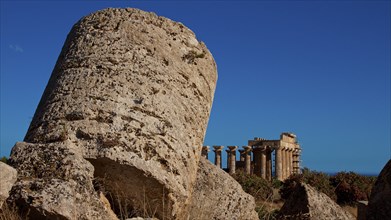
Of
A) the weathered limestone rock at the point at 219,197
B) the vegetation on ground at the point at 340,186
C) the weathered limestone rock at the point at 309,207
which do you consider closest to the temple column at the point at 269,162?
the vegetation on ground at the point at 340,186

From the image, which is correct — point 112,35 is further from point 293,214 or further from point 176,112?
point 293,214

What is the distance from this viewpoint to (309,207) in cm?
803

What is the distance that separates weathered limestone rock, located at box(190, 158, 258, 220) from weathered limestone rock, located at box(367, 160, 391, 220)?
2.72m

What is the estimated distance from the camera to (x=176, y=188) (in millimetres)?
5500

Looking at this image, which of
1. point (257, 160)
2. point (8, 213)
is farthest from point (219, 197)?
point (257, 160)

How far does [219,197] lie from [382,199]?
10.4 feet

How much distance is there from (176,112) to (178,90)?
338mm

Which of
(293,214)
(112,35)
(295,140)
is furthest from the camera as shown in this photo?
(295,140)

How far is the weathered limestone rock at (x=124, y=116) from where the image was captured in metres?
5.22

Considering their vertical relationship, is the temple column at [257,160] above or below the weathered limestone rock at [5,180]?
above

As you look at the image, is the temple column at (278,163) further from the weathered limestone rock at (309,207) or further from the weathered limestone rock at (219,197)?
the weathered limestone rock at (219,197)

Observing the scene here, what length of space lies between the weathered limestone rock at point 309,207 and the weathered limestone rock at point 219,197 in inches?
33.9

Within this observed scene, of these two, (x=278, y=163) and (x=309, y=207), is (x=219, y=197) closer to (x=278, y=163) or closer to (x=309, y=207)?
(x=309, y=207)

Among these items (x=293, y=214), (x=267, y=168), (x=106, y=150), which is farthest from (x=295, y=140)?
(x=106, y=150)
